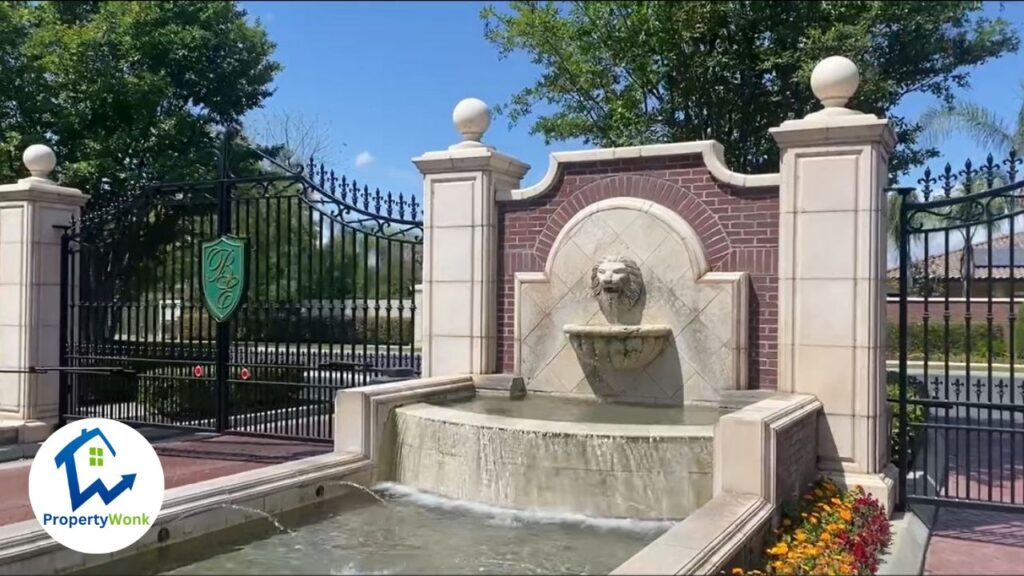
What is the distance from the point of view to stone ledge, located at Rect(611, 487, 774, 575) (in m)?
3.83

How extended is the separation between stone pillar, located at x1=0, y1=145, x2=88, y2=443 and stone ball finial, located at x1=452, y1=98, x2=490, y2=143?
5.05 metres

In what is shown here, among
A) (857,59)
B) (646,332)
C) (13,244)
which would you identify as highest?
(857,59)

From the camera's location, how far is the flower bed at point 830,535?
4.69m

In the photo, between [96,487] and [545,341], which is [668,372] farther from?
[96,487]

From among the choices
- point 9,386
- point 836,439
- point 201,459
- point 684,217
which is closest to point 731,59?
point 684,217

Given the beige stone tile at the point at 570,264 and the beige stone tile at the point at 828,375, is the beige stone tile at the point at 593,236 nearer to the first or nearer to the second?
the beige stone tile at the point at 570,264

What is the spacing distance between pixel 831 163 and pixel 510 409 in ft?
10.7

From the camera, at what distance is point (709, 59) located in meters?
10.7

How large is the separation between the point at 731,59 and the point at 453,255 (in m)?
4.87

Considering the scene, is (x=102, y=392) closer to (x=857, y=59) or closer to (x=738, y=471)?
(x=738, y=471)

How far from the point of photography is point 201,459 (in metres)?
8.42

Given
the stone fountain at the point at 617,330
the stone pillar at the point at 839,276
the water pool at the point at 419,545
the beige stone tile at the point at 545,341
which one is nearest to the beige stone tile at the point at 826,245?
the stone pillar at the point at 839,276

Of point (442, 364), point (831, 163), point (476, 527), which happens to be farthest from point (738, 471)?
point (442, 364)

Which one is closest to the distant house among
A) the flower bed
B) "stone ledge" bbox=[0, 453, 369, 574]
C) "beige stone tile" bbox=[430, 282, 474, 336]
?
the flower bed
